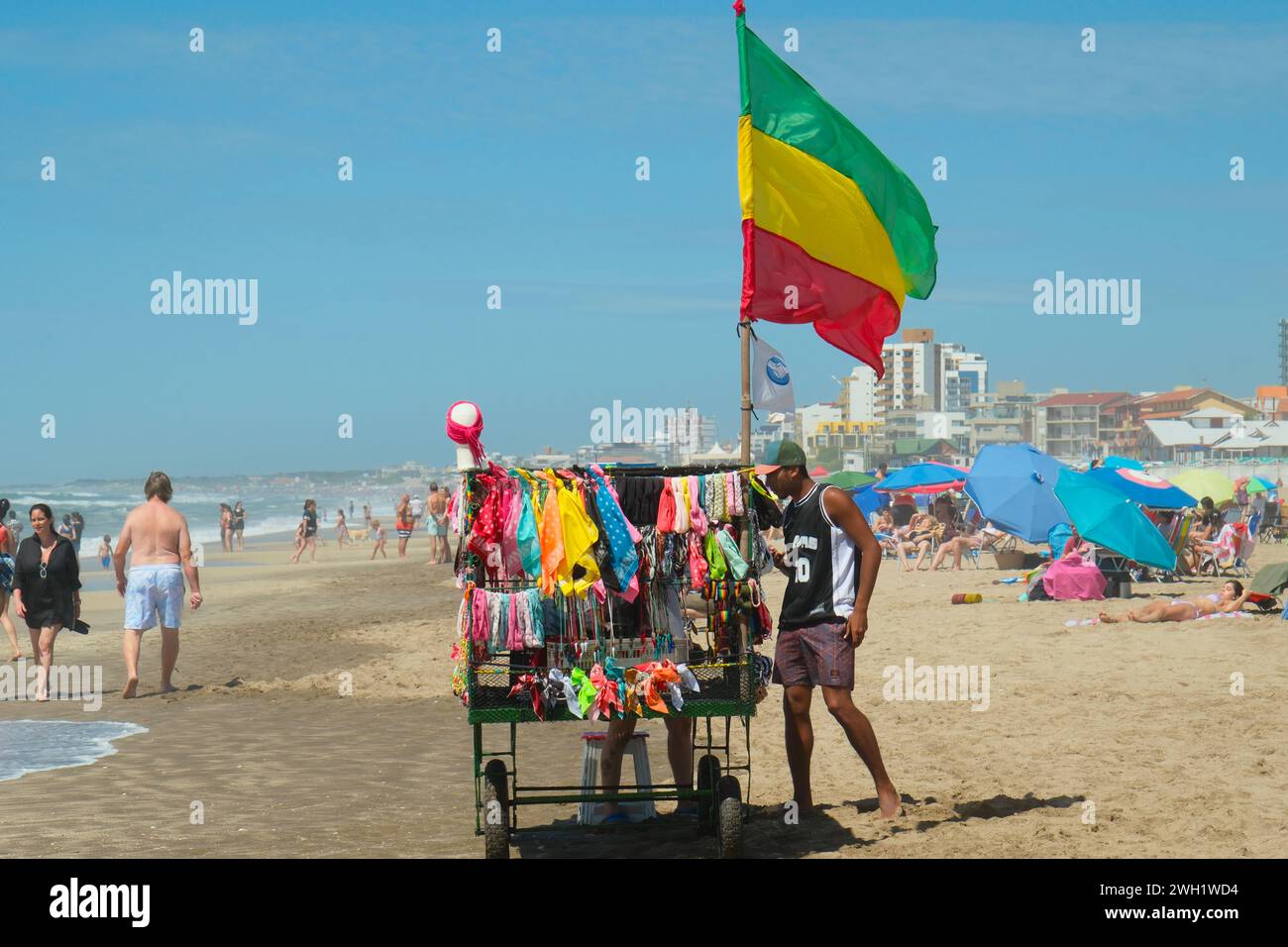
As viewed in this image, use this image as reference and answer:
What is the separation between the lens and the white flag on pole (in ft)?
23.1

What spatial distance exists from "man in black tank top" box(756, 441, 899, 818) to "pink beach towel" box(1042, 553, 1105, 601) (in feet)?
39.7

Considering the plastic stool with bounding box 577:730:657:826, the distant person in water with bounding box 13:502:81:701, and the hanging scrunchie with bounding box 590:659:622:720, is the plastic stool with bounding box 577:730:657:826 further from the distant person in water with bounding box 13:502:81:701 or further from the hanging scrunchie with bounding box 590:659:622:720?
the distant person in water with bounding box 13:502:81:701

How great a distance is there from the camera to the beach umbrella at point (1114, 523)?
18.5m

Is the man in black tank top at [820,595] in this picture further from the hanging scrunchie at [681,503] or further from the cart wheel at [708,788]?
the hanging scrunchie at [681,503]

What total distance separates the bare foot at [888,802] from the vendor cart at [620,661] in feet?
3.26

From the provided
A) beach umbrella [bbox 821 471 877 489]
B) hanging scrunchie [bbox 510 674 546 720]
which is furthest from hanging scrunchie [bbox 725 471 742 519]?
beach umbrella [bbox 821 471 877 489]

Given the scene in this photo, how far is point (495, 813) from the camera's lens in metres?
6.30

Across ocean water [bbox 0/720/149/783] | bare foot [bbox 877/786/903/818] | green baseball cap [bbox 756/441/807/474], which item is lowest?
ocean water [bbox 0/720/149/783]

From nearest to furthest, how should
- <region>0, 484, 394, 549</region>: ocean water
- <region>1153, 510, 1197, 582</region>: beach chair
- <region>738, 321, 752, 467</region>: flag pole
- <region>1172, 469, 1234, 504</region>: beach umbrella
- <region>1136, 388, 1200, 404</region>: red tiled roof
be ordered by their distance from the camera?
<region>738, 321, 752, 467</region>: flag pole
<region>1153, 510, 1197, 582</region>: beach chair
<region>1172, 469, 1234, 504</region>: beach umbrella
<region>0, 484, 394, 549</region>: ocean water
<region>1136, 388, 1200, 404</region>: red tiled roof

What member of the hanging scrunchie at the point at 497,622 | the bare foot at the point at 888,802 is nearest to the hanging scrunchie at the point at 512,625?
the hanging scrunchie at the point at 497,622

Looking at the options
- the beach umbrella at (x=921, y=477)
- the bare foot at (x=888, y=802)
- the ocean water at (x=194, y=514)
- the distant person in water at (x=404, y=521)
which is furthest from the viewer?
the ocean water at (x=194, y=514)
